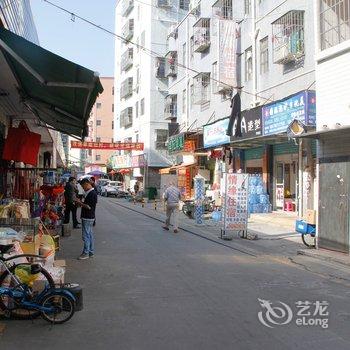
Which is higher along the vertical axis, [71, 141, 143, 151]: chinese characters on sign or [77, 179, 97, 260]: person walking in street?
[71, 141, 143, 151]: chinese characters on sign

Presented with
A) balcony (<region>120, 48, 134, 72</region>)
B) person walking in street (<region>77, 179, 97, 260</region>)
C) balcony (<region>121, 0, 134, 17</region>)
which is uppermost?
balcony (<region>121, 0, 134, 17</region>)

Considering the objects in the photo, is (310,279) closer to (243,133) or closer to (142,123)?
(243,133)

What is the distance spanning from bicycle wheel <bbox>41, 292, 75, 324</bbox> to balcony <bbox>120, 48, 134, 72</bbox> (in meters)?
57.4

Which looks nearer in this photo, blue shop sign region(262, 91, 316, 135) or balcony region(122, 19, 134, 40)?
blue shop sign region(262, 91, 316, 135)

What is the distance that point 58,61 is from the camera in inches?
274

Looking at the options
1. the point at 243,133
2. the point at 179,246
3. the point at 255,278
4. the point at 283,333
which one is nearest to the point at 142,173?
the point at 243,133

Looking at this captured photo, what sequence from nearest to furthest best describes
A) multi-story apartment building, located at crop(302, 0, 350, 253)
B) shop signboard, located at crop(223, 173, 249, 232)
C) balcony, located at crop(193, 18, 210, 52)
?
1. multi-story apartment building, located at crop(302, 0, 350, 253)
2. shop signboard, located at crop(223, 173, 249, 232)
3. balcony, located at crop(193, 18, 210, 52)

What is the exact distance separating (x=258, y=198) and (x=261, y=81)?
5403 millimetres

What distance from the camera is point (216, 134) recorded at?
91.2ft

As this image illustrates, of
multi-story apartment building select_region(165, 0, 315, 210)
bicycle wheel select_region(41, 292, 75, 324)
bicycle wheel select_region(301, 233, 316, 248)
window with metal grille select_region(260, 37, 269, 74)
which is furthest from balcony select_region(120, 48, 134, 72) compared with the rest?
bicycle wheel select_region(41, 292, 75, 324)

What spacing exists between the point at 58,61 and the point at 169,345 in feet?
12.9

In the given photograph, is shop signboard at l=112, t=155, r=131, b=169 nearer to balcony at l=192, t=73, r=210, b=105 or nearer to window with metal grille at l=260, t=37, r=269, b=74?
balcony at l=192, t=73, r=210, b=105

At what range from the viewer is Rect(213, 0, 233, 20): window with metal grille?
94.3 feet

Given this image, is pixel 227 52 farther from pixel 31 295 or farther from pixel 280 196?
pixel 31 295
